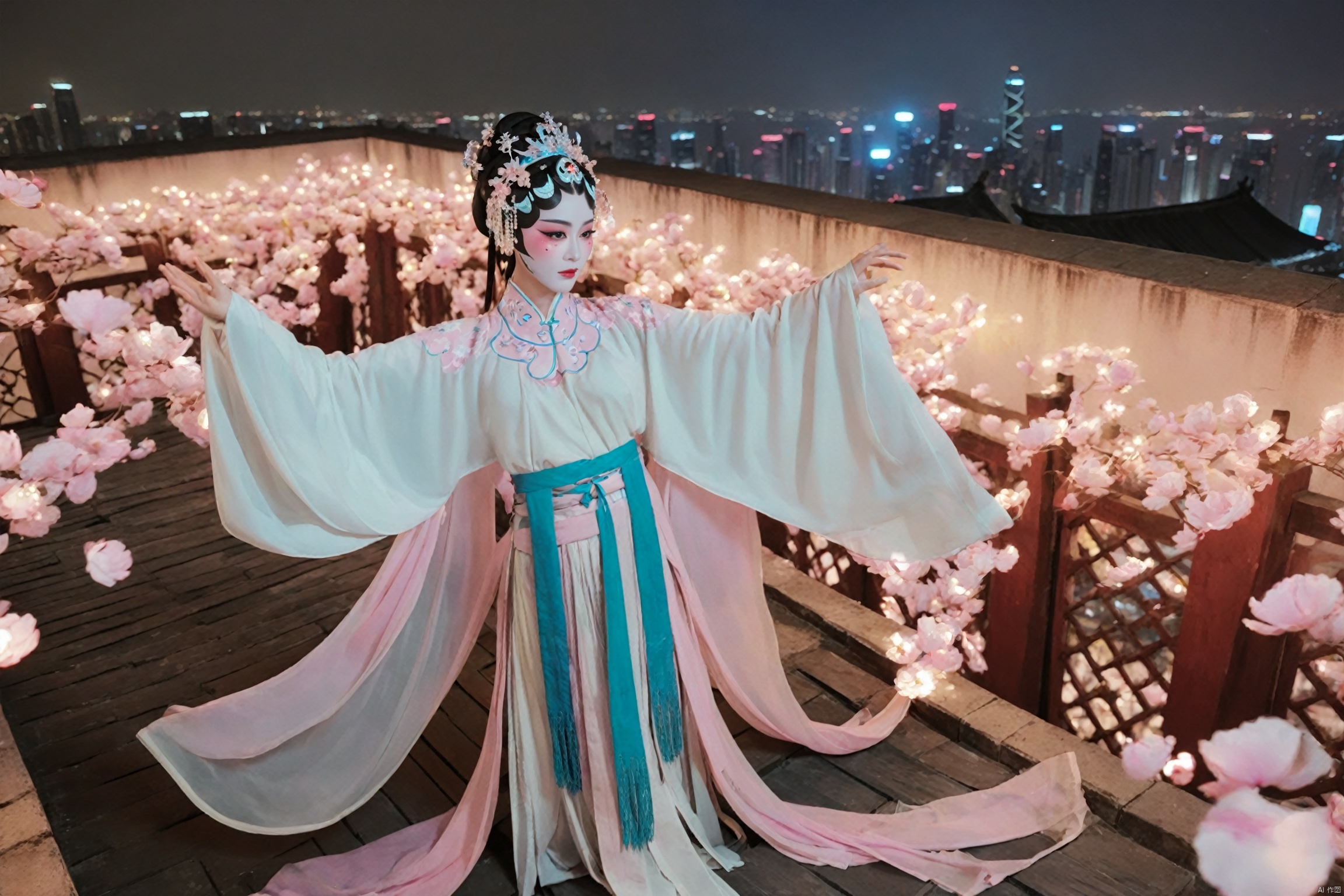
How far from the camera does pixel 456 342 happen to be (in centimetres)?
237

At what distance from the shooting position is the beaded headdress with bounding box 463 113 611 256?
2227 millimetres

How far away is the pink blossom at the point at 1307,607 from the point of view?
7.17 feet

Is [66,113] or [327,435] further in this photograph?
[66,113]

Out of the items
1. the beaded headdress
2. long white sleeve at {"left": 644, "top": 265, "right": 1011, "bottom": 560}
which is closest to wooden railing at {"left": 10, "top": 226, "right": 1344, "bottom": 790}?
long white sleeve at {"left": 644, "top": 265, "right": 1011, "bottom": 560}

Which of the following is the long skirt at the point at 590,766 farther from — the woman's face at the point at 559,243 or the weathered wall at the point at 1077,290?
the weathered wall at the point at 1077,290

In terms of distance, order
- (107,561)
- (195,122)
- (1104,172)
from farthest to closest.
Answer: (1104,172), (195,122), (107,561)

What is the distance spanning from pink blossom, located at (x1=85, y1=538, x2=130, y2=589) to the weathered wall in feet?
9.09

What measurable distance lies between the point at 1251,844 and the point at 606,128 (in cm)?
3899

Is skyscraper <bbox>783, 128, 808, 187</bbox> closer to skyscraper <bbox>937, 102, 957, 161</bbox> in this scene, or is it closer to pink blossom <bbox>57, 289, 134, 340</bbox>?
skyscraper <bbox>937, 102, 957, 161</bbox>

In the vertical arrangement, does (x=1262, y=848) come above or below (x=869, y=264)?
below

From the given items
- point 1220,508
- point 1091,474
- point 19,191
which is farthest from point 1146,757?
point 19,191

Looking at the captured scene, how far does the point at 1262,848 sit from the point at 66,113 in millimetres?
15937

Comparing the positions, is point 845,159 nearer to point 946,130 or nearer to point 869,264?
point 946,130

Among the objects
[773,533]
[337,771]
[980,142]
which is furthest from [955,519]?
[980,142]
